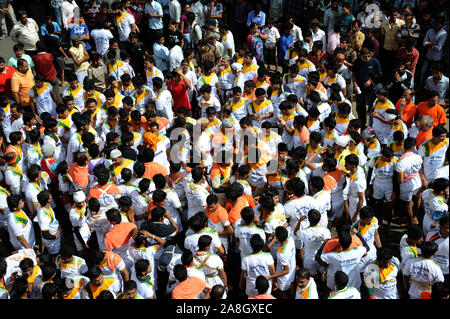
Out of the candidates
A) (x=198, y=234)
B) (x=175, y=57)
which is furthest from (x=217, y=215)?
(x=175, y=57)

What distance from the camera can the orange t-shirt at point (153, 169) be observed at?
715cm

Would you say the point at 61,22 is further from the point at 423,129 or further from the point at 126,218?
the point at 423,129

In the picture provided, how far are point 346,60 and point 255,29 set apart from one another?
220 centimetres

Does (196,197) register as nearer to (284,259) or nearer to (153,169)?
(153,169)

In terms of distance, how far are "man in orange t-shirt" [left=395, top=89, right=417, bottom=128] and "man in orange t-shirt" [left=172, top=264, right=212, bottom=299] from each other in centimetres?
502

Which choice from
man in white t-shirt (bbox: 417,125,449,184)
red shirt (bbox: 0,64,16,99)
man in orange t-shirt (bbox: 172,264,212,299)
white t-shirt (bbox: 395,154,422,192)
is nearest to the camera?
man in orange t-shirt (bbox: 172,264,212,299)

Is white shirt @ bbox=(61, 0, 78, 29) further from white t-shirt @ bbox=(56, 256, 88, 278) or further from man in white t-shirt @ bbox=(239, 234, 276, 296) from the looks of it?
man in white t-shirt @ bbox=(239, 234, 276, 296)

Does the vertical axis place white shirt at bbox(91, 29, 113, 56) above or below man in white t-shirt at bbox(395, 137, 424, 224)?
above

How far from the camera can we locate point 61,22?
12445mm

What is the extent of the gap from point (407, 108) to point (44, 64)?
6.89 m

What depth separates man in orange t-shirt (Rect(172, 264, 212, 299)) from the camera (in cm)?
548

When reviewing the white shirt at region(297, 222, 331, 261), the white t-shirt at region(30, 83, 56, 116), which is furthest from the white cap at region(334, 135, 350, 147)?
the white t-shirt at region(30, 83, 56, 116)

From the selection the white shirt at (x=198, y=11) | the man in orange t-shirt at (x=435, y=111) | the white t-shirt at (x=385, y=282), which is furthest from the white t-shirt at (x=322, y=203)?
the white shirt at (x=198, y=11)

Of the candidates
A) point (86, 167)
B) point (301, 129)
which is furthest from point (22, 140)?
point (301, 129)
